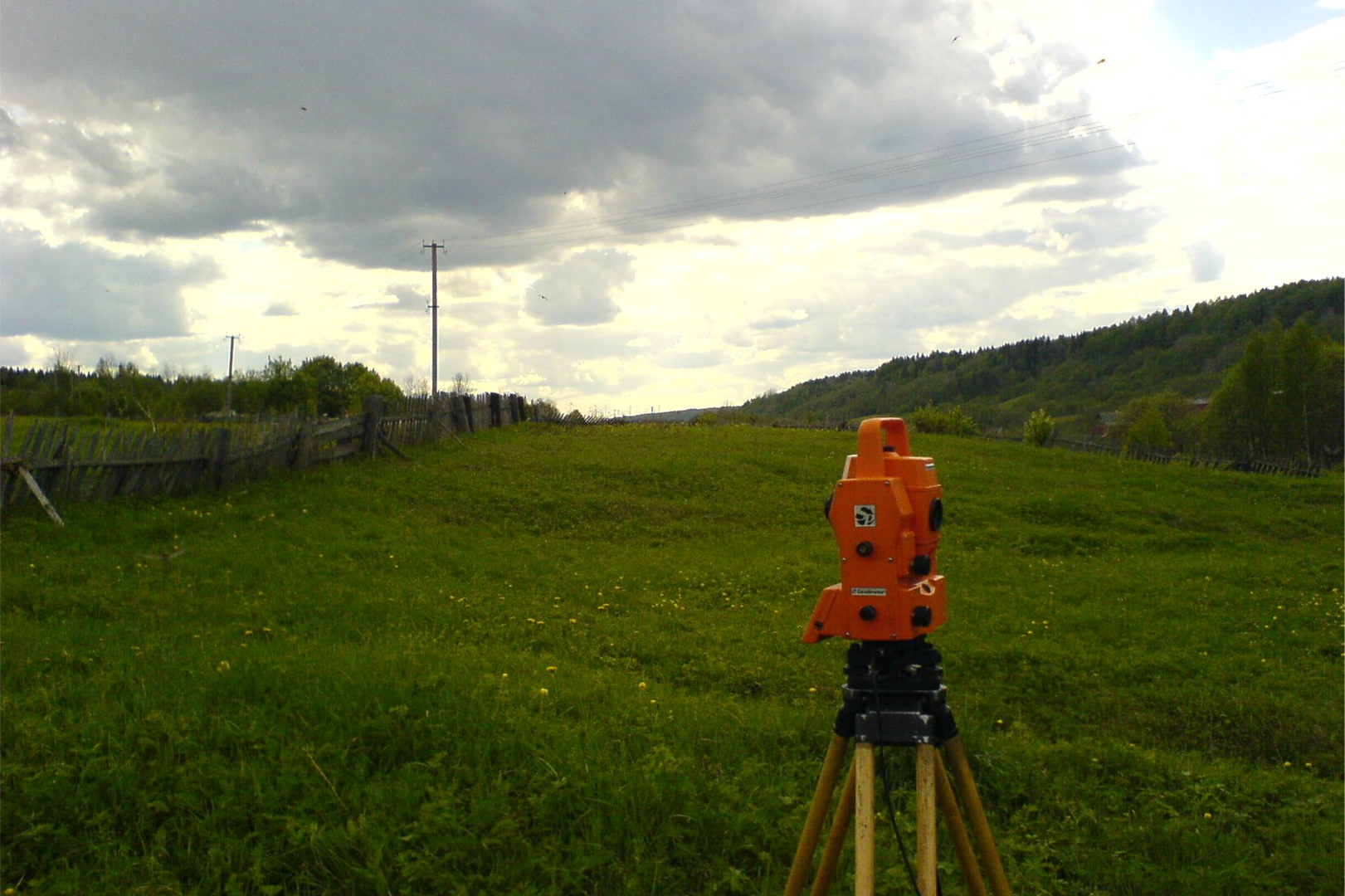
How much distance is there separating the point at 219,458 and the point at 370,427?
→ 4.94m

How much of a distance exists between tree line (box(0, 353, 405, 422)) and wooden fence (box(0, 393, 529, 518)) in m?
26.0

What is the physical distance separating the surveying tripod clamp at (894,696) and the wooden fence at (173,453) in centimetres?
1137

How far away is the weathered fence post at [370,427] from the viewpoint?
61.5 ft

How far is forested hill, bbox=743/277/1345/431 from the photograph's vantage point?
113 m

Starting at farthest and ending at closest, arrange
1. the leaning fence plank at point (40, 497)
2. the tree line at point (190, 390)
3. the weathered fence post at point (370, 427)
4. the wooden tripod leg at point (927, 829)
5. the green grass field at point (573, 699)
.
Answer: the tree line at point (190, 390)
the weathered fence post at point (370, 427)
the leaning fence plank at point (40, 497)
the green grass field at point (573, 699)
the wooden tripod leg at point (927, 829)

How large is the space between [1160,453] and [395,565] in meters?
31.8

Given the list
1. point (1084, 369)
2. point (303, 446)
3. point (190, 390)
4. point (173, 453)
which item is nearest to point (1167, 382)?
point (1084, 369)

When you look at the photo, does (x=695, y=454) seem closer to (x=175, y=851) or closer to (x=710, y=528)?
(x=710, y=528)

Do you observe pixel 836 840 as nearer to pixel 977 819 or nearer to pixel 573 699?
pixel 977 819

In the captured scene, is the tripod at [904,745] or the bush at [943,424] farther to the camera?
the bush at [943,424]

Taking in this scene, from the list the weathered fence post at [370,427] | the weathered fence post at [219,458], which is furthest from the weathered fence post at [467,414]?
the weathered fence post at [219,458]

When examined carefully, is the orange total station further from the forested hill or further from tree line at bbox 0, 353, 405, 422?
the forested hill

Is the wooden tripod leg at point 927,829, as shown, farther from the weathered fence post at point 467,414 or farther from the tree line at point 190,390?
the tree line at point 190,390

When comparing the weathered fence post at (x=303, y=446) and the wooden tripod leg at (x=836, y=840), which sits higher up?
the weathered fence post at (x=303, y=446)
